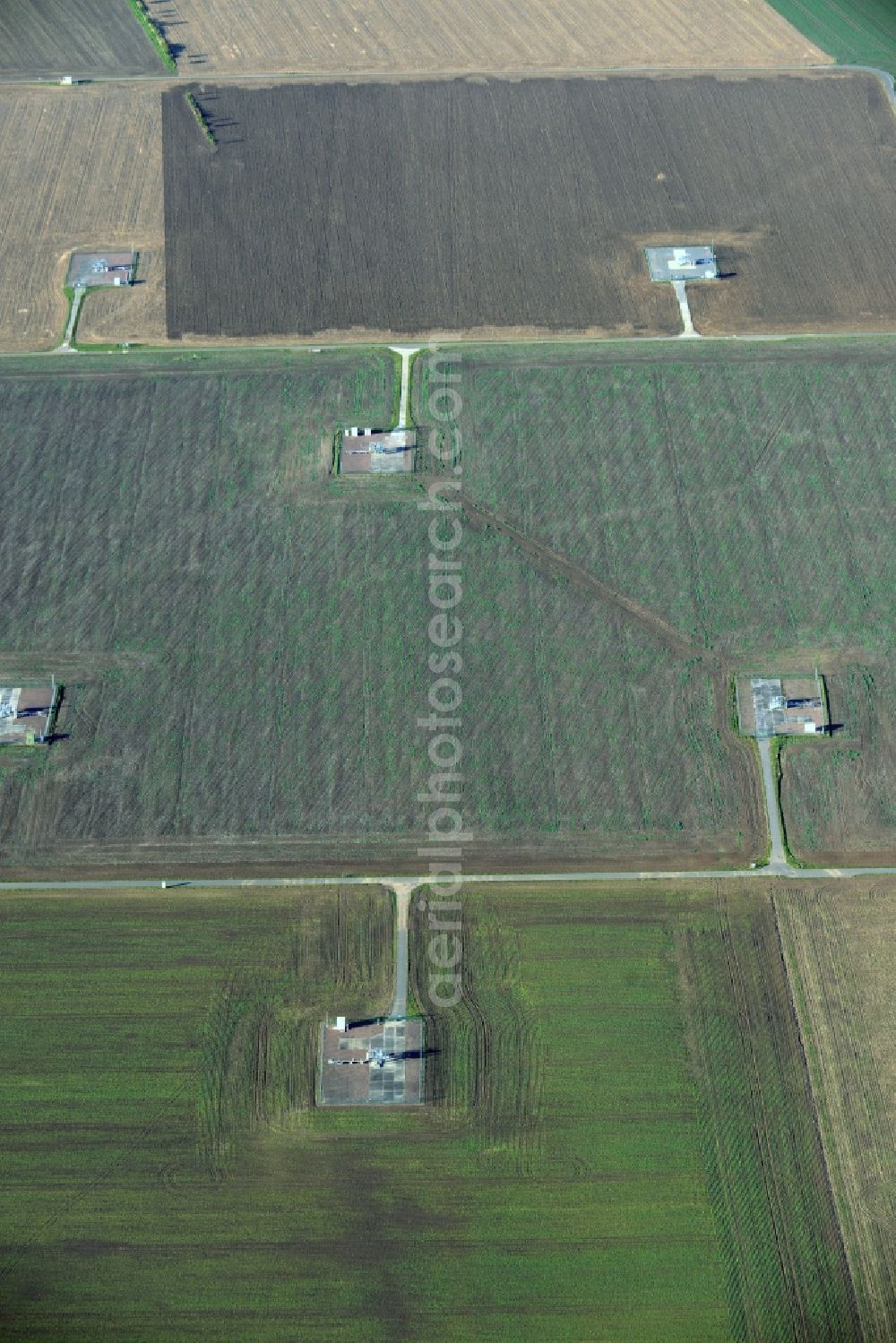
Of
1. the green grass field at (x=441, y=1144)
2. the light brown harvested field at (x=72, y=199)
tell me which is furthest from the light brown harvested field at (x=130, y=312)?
the green grass field at (x=441, y=1144)

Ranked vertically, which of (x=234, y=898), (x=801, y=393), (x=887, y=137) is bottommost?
(x=234, y=898)

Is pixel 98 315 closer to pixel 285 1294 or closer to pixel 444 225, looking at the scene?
pixel 444 225

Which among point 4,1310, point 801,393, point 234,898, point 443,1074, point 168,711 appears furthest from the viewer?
point 801,393

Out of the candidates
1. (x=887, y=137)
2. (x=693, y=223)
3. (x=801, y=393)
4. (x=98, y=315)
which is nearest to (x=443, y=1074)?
(x=801, y=393)

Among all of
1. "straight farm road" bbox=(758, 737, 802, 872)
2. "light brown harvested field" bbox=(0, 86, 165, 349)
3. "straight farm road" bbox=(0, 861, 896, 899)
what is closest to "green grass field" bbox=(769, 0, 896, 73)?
"light brown harvested field" bbox=(0, 86, 165, 349)

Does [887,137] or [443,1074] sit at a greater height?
[887,137]

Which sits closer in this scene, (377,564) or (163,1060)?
(163,1060)

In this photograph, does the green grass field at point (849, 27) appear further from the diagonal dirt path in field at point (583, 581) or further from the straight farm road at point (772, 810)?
the straight farm road at point (772, 810)

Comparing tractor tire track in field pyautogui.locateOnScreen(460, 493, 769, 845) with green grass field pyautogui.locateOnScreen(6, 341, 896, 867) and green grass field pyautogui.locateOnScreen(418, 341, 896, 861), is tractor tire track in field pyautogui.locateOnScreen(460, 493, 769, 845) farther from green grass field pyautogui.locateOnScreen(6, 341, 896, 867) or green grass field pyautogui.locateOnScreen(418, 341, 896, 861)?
green grass field pyautogui.locateOnScreen(418, 341, 896, 861)

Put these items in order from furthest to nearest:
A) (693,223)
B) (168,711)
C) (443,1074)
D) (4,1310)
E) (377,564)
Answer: (693,223) < (377,564) < (168,711) < (443,1074) < (4,1310)
